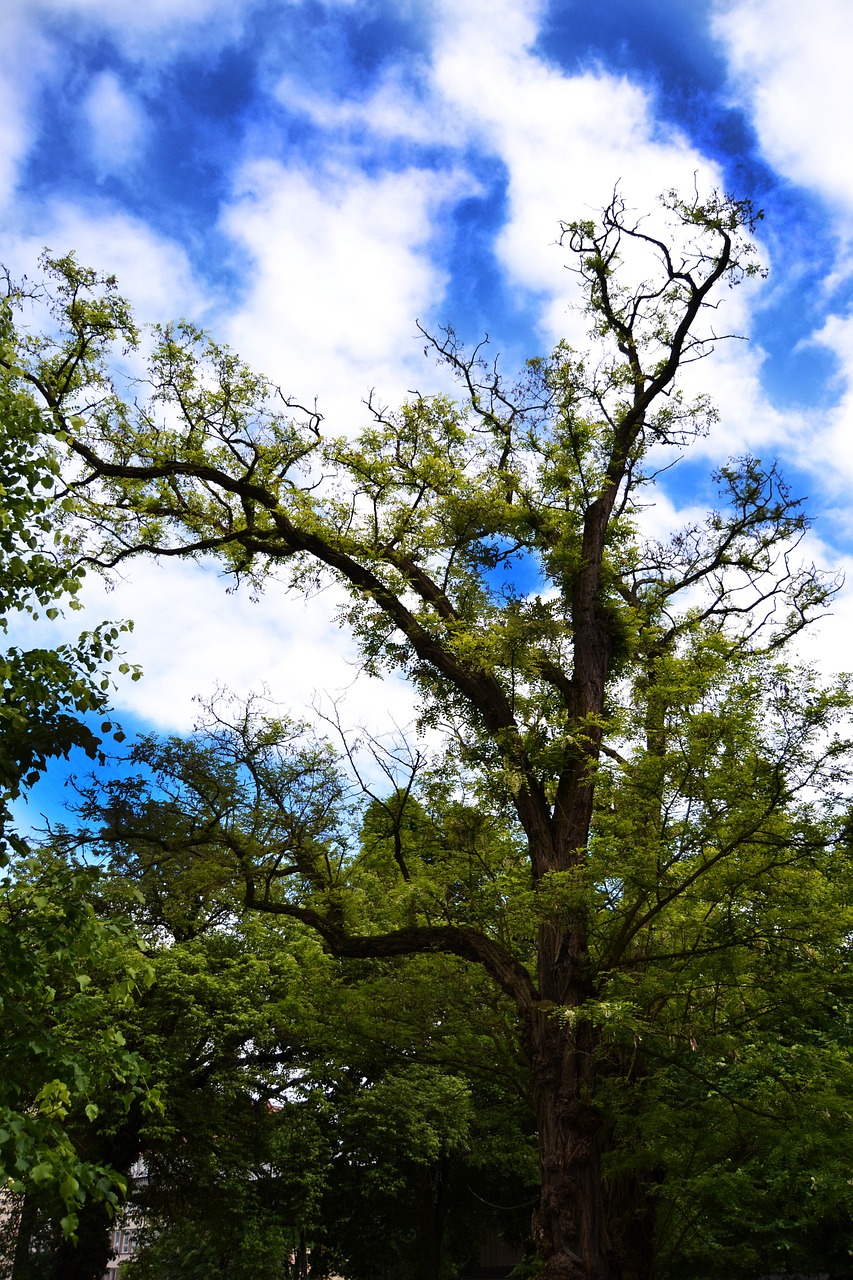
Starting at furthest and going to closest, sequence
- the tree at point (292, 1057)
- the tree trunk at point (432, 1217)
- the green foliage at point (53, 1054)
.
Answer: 1. the tree trunk at point (432, 1217)
2. the tree at point (292, 1057)
3. the green foliage at point (53, 1054)

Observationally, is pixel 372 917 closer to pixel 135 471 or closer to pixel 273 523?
pixel 273 523

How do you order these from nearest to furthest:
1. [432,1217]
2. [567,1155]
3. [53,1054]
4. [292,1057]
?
[53,1054] → [567,1155] → [292,1057] → [432,1217]

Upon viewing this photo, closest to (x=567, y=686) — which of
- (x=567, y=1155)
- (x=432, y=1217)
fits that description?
(x=567, y=1155)

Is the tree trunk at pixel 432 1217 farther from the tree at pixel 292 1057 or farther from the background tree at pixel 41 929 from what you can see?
the background tree at pixel 41 929

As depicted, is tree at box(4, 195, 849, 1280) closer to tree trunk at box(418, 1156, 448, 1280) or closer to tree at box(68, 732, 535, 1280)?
tree at box(68, 732, 535, 1280)

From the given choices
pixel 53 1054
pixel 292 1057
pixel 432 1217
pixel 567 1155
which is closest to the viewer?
pixel 53 1054

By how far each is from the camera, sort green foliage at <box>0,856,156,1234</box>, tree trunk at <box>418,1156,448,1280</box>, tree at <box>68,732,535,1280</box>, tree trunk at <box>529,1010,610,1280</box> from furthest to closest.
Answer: tree trunk at <box>418,1156,448,1280</box> → tree at <box>68,732,535,1280</box> → tree trunk at <box>529,1010,610,1280</box> → green foliage at <box>0,856,156,1234</box>

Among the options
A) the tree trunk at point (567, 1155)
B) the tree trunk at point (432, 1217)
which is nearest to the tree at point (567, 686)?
the tree trunk at point (567, 1155)

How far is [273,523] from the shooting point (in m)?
13.7

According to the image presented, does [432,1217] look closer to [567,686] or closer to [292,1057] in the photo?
[292,1057]

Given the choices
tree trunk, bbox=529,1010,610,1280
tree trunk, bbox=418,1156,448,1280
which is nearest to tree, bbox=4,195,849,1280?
tree trunk, bbox=529,1010,610,1280

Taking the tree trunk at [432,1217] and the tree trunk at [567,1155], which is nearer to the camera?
the tree trunk at [567,1155]

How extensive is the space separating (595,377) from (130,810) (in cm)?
833

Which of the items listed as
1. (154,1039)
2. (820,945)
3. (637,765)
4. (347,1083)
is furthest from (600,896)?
(347,1083)
